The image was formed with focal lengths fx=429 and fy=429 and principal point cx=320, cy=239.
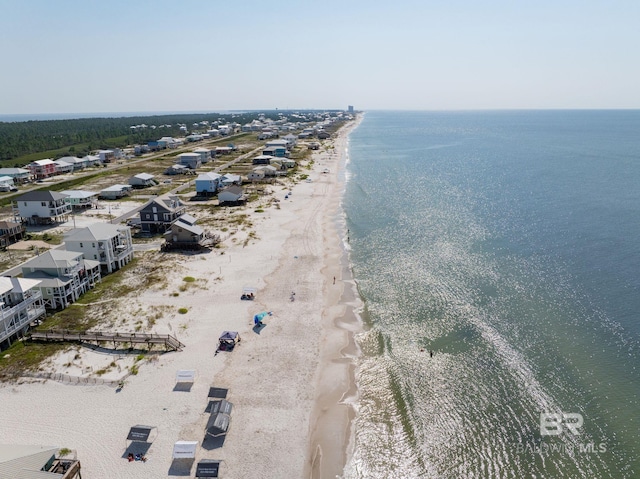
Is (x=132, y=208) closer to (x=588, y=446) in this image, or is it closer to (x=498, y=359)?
(x=498, y=359)

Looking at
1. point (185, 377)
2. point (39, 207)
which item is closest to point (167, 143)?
point (39, 207)

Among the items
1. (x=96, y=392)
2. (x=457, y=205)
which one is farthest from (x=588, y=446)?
(x=457, y=205)

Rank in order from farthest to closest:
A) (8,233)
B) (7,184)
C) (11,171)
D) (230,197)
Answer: (11,171)
(7,184)
(230,197)
(8,233)

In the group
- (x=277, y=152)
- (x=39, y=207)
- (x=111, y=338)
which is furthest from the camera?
(x=277, y=152)

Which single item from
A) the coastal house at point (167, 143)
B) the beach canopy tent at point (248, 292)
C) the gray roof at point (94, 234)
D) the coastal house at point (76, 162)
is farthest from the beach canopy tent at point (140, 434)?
the coastal house at point (167, 143)

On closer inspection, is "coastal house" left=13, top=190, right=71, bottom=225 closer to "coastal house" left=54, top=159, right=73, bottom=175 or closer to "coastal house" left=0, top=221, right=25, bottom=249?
"coastal house" left=0, top=221, right=25, bottom=249

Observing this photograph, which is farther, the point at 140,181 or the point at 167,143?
the point at 167,143

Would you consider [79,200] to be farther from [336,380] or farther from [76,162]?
[336,380]

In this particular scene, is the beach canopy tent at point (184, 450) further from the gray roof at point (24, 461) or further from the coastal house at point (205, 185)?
the coastal house at point (205, 185)
